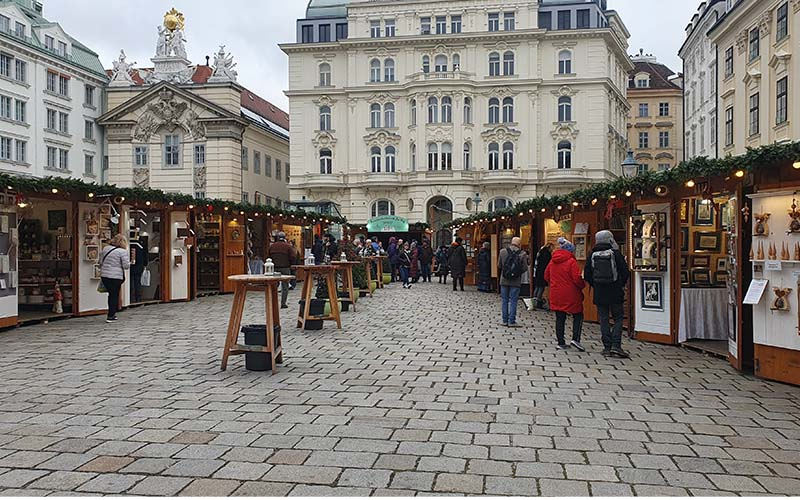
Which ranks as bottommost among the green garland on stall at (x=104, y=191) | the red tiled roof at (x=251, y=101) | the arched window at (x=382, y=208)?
the green garland on stall at (x=104, y=191)

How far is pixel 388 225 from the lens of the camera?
45.2 meters

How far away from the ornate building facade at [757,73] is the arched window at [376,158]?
2294 cm

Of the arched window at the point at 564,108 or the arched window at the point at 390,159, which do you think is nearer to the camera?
the arched window at the point at 564,108

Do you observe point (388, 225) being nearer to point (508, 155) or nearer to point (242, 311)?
point (508, 155)

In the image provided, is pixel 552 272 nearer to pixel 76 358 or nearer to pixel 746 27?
pixel 76 358

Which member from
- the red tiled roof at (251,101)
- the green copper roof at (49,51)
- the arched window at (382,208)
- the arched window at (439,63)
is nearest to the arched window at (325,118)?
the red tiled roof at (251,101)

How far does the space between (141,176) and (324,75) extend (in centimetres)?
1420

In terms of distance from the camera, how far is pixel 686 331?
11547mm

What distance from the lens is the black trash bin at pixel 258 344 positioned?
8.95 meters

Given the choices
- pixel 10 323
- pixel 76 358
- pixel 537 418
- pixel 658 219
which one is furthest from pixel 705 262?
pixel 10 323

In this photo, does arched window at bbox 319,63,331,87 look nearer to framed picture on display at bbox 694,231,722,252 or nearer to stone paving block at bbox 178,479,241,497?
framed picture on display at bbox 694,231,722,252

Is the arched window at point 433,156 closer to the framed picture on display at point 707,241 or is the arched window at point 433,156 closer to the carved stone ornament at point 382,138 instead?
the carved stone ornament at point 382,138

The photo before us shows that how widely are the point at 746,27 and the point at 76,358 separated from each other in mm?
29992

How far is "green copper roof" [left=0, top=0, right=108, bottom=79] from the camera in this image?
44.5m
